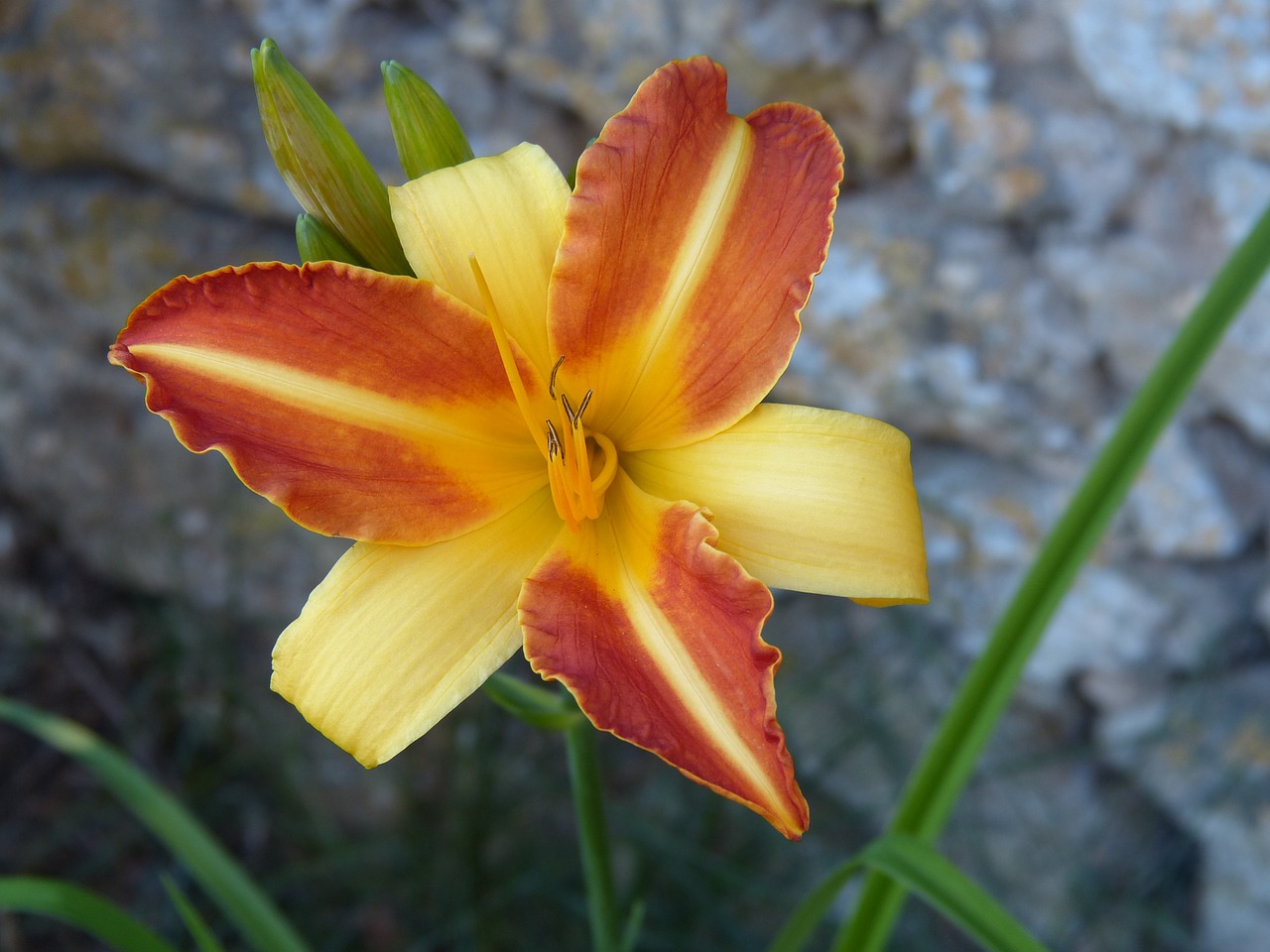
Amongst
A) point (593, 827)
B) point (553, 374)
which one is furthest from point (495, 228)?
point (593, 827)

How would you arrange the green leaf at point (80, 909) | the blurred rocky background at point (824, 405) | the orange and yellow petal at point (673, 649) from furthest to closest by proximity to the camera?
the blurred rocky background at point (824, 405) < the green leaf at point (80, 909) < the orange and yellow petal at point (673, 649)

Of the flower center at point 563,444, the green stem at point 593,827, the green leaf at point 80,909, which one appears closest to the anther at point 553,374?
the flower center at point 563,444

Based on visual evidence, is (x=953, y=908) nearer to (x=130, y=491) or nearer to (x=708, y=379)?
(x=708, y=379)

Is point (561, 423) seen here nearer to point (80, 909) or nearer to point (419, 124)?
point (419, 124)

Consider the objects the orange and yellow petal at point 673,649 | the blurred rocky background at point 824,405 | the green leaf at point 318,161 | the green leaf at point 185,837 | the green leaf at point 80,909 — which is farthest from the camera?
the blurred rocky background at point 824,405

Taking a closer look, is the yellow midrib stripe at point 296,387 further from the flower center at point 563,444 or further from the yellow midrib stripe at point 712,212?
the yellow midrib stripe at point 712,212

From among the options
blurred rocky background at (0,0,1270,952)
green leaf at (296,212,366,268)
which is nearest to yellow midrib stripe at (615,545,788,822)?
green leaf at (296,212,366,268)

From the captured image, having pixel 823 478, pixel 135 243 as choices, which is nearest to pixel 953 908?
pixel 823 478
